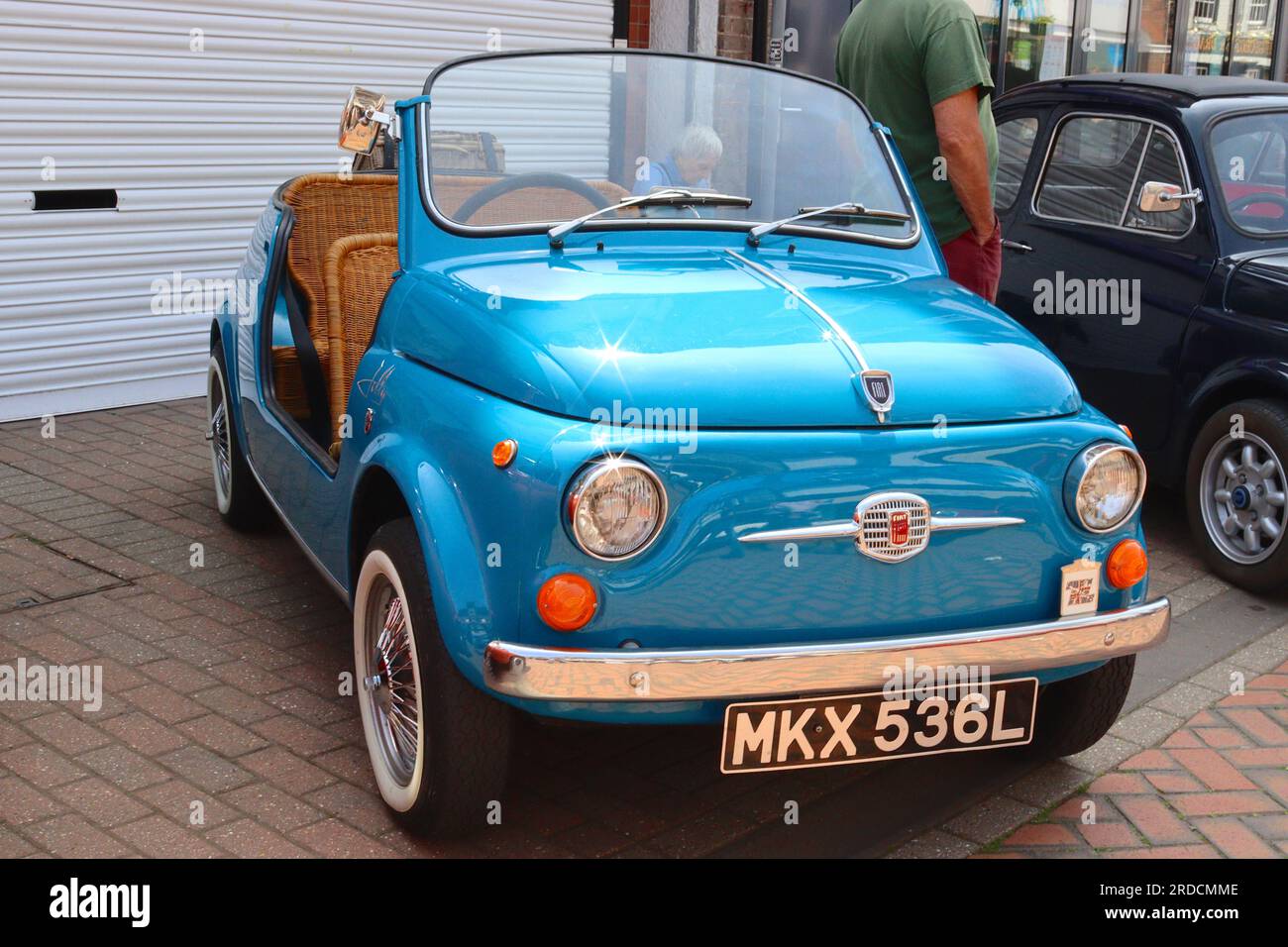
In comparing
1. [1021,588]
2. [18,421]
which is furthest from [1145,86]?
[18,421]

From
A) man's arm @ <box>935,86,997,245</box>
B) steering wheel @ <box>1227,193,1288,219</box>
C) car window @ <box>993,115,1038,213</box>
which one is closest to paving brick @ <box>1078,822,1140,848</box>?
man's arm @ <box>935,86,997,245</box>

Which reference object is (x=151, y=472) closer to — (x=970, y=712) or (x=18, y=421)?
(x=18, y=421)

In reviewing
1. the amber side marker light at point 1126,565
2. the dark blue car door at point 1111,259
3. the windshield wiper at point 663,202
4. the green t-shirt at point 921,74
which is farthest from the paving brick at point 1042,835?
the dark blue car door at point 1111,259

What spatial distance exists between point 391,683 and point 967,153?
2.83m

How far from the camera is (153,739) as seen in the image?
12.4ft

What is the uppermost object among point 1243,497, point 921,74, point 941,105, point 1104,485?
point 921,74

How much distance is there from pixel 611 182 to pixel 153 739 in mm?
1938

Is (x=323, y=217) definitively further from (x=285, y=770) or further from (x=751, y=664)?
(x=751, y=664)

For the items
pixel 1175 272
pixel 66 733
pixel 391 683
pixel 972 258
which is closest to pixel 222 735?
pixel 66 733

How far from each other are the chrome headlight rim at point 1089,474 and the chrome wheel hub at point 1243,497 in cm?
228

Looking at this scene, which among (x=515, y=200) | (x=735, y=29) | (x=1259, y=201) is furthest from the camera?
(x=735, y=29)

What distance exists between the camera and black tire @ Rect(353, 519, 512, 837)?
3029 millimetres

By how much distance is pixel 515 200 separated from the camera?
3883 millimetres

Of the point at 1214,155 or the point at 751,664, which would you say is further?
the point at 1214,155
